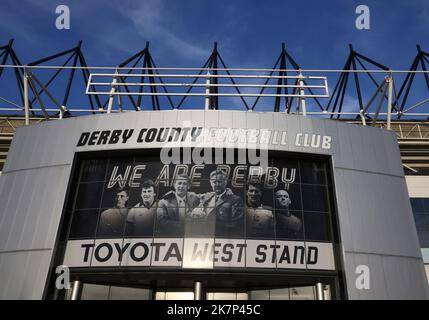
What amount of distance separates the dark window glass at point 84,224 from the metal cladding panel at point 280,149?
955mm

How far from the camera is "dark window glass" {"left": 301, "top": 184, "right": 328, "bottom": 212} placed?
1650 centimetres

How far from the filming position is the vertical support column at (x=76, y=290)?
15.1 metres

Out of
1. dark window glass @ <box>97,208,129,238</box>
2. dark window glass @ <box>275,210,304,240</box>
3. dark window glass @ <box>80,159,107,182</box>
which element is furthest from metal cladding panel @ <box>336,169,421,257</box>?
dark window glass @ <box>80,159,107,182</box>

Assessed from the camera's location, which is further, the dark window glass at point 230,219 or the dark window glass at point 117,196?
the dark window glass at point 117,196

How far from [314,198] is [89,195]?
35.4 ft

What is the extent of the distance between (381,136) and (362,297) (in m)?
8.06

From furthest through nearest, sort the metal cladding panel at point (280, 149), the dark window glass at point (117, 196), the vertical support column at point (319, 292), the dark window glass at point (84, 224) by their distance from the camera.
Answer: the dark window glass at point (117, 196), the dark window glass at point (84, 224), the vertical support column at point (319, 292), the metal cladding panel at point (280, 149)

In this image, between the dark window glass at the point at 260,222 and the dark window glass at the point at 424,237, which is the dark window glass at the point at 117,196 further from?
the dark window glass at the point at 424,237

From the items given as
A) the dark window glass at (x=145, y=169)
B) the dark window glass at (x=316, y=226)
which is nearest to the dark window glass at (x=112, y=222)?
the dark window glass at (x=145, y=169)

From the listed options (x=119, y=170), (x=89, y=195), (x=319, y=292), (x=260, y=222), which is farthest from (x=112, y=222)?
(x=319, y=292)

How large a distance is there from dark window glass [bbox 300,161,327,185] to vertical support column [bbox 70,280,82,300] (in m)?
11.3
